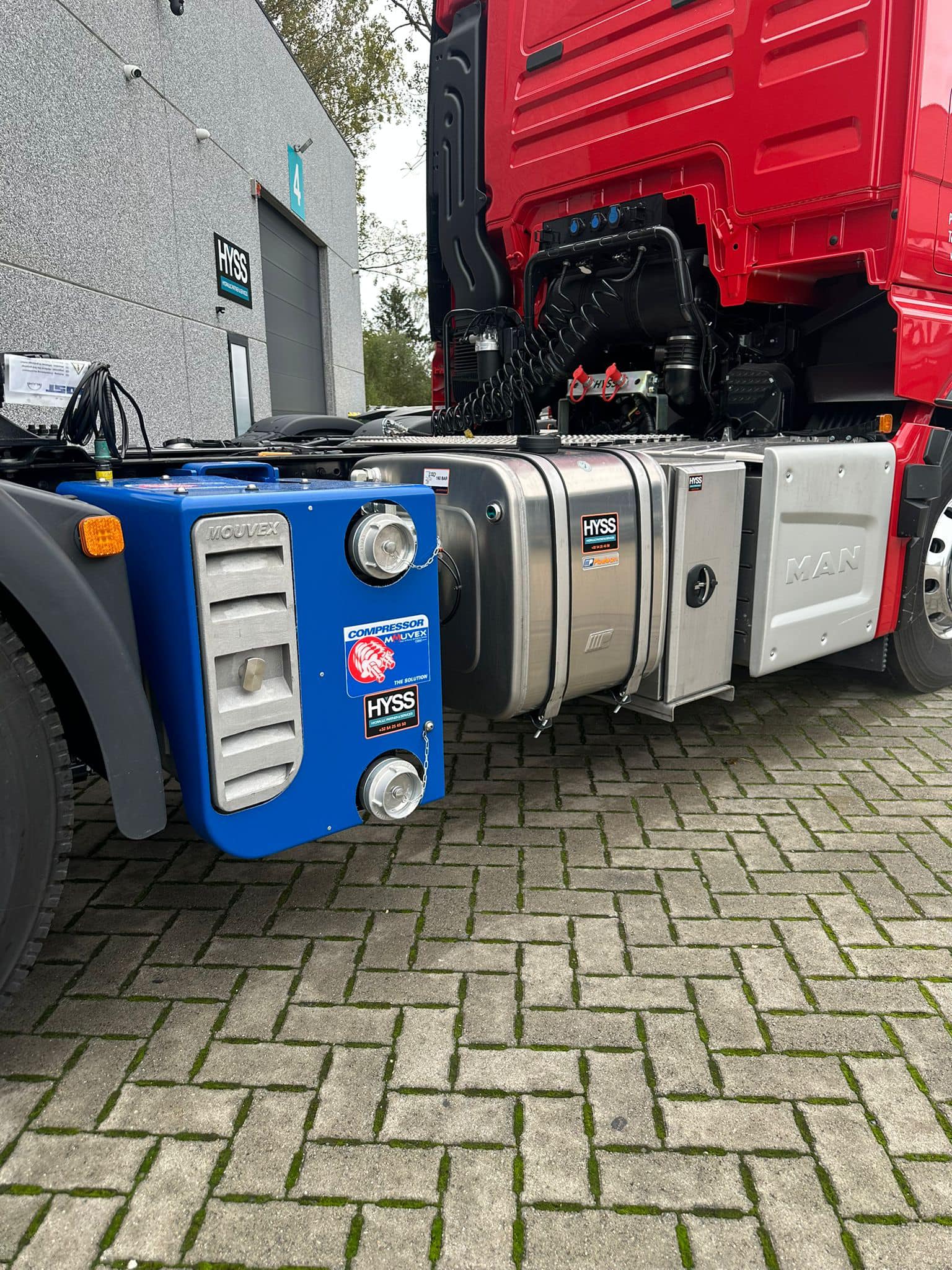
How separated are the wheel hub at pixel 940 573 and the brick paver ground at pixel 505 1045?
1111 mm

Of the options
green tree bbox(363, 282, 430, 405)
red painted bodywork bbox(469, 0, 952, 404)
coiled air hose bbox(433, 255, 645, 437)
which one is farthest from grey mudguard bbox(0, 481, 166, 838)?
green tree bbox(363, 282, 430, 405)

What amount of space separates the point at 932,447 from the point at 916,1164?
111 inches

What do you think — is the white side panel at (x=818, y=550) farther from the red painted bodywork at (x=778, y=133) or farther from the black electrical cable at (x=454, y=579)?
the black electrical cable at (x=454, y=579)

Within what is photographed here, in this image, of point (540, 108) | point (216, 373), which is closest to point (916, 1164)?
point (540, 108)

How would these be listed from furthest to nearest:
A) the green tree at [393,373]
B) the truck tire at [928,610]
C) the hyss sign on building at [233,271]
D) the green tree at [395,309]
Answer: the green tree at [395,309] → the green tree at [393,373] → the hyss sign on building at [233,271] → the truck tire at [928,610]

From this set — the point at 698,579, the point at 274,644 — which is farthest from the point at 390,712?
the point at 698,579

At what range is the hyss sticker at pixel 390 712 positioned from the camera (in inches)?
85.1

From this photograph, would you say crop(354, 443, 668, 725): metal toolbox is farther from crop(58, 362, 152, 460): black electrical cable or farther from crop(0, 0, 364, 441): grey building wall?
crop(0, 0, 364, 441): grey building wall

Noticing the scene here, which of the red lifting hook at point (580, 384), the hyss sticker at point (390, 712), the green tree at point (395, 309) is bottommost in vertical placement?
the hyss sticker at point (390, 712)

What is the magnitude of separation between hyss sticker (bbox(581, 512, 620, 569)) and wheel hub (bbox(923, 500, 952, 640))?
5.95 ft

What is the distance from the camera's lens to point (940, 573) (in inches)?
152

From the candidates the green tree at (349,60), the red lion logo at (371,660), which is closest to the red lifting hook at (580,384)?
the red lion logo at (371,660)

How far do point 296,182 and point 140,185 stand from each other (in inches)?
252

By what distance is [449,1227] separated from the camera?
146 centimetres
